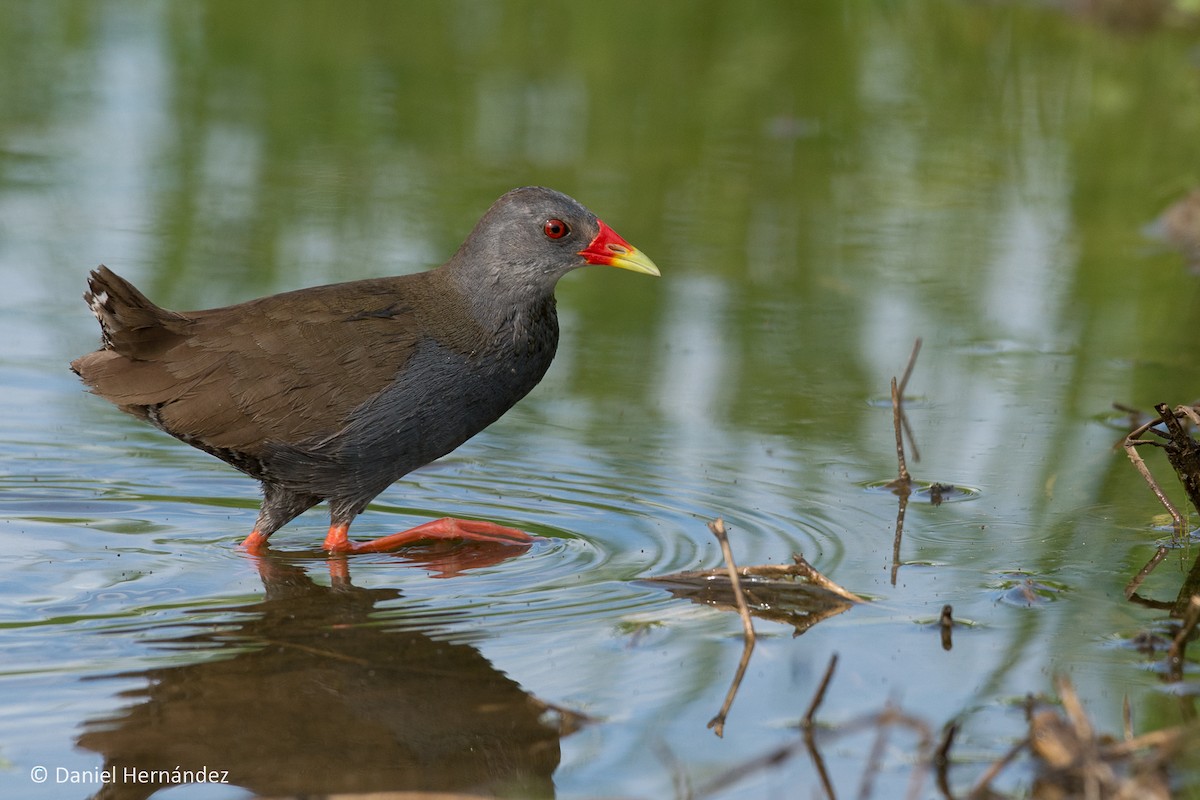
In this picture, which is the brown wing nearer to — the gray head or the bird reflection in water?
the gray head

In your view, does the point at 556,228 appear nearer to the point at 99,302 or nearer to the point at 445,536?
the point at 445,536

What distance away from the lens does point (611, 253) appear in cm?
598

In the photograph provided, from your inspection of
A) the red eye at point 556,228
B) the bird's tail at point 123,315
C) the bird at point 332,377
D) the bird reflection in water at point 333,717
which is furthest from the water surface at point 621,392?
the red eye at point 556,228

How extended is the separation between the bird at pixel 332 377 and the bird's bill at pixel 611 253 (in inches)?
12.1

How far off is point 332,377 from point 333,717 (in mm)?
1680

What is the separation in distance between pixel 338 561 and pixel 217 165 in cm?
568

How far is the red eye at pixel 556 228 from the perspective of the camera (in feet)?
19.3

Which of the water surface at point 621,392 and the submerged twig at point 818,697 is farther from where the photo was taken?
the water surface at point 621,392

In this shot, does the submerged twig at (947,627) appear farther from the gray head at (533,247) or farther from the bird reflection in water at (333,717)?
the gray head at (533,247)

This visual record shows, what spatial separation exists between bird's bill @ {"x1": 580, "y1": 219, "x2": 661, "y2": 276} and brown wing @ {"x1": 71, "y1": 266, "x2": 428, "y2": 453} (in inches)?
29.6

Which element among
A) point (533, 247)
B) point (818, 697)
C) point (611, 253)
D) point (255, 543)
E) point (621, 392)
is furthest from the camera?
point (621, 392)

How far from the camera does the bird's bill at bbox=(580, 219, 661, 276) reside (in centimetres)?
596

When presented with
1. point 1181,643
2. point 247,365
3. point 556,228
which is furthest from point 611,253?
point 1181,643

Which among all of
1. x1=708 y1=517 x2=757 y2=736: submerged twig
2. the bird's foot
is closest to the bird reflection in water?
x1=708 y1=517 x2=757 y2=736: submerged twig
